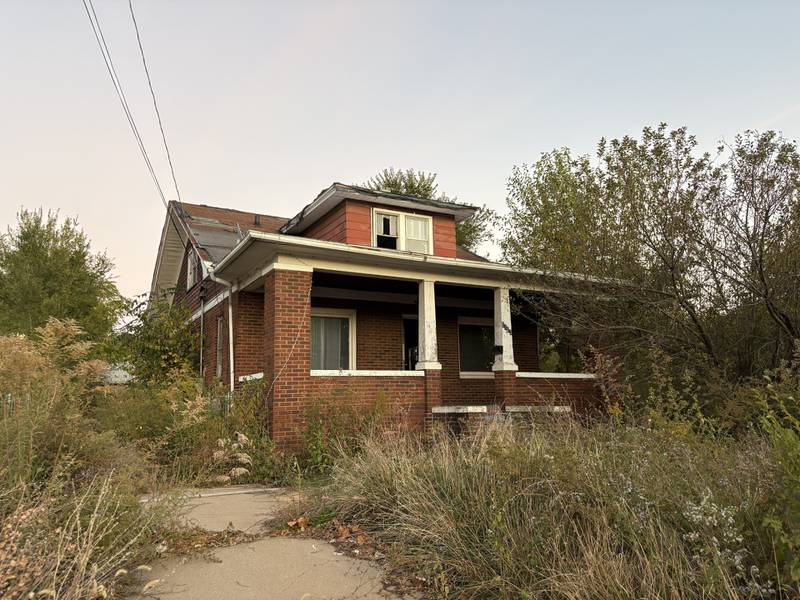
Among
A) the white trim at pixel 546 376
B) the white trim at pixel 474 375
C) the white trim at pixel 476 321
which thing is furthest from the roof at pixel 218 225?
the white trim at pixel 546 376

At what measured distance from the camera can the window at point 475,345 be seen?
45.3ft

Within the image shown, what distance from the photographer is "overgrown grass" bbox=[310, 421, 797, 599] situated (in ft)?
8.85

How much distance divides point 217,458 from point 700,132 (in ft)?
28.4

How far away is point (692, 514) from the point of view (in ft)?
9.02

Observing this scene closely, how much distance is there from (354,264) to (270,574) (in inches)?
257

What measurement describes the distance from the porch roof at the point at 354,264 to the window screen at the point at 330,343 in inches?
76.0

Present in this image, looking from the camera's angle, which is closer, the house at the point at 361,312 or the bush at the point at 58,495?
the bush at the point at 58,495

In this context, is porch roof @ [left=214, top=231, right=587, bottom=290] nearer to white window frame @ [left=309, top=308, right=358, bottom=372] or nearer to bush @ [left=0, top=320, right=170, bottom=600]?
white window frame @ [left=309, top=308, right=358, bottom=372]

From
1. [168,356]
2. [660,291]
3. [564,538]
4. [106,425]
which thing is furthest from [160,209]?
[564,538]

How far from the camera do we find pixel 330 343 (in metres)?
12.0

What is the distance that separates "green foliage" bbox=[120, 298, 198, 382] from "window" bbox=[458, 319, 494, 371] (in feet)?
20.8

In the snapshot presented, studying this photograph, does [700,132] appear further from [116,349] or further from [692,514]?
[116,349]

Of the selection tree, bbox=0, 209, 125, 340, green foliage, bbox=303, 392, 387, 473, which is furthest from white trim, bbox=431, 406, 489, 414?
tree, bbox=0, 209, 125, 340

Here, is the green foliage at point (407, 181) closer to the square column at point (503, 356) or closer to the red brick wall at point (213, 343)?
the red brick wall at point (213, 343)
